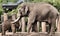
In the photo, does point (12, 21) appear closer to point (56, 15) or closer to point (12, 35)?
point (12, 35)

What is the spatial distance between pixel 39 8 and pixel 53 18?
34 centimetres

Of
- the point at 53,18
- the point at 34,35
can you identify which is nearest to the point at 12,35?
the point at 34,35

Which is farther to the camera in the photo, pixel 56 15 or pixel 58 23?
pixel 58 23

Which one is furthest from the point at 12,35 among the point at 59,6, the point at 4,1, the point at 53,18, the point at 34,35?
the point at 4,1

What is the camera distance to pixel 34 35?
5.70 meters

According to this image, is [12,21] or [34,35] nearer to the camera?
[34,35]

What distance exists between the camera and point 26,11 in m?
5.64

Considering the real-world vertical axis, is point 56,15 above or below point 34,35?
above

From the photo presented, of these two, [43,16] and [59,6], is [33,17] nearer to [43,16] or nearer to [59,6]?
[43,16]

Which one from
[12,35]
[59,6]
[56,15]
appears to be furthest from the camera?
[59,6]

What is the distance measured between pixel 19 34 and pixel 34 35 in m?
0.45

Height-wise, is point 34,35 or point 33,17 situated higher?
point 33,17

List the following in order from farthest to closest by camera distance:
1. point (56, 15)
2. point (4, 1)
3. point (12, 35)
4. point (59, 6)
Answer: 1. point (4, 1)
2. point (59, 6)
3. point (12, 35)
4. point (56, 15)

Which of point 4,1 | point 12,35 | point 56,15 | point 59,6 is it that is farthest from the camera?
point 4,1
